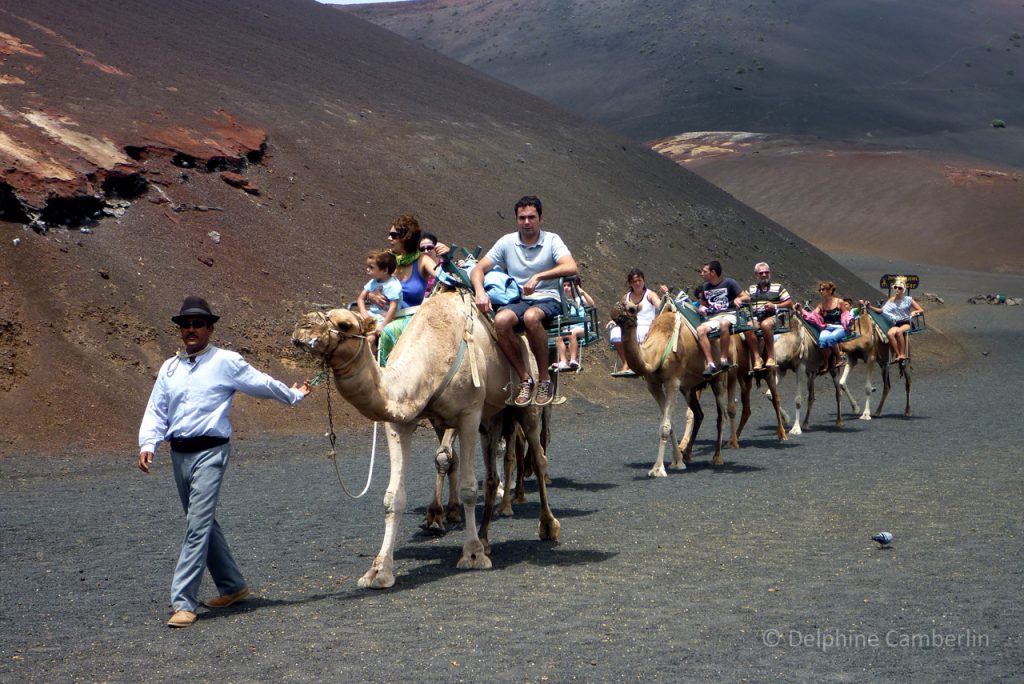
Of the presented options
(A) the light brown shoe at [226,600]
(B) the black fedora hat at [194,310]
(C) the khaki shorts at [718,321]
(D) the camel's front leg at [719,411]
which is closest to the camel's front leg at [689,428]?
(D) the camel's front leg at [719,411]

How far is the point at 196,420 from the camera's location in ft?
27.4

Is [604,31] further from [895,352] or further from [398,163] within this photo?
[895,352]

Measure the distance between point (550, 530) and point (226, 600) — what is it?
3.48 meters

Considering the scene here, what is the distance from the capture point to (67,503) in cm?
1415

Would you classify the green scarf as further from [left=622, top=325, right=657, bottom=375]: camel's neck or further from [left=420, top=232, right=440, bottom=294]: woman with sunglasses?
[left=622, top=325, right=657, bottom=375]: camel's neck

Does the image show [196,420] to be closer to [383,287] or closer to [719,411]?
[383,287]

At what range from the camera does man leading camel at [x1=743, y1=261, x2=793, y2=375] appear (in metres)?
18.9

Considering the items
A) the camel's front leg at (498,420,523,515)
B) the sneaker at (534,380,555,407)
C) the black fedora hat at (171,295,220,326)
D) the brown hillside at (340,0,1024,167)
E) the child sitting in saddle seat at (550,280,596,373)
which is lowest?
the camel's front leg at (498,420,523,515)

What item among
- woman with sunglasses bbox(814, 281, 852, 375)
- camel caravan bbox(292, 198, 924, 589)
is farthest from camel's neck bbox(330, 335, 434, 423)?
woman with sunglasses bbox(814, 281, 852, 375)

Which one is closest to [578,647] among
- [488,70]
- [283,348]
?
[283,348]

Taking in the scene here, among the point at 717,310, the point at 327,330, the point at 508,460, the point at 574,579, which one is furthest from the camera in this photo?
the point at 717,310

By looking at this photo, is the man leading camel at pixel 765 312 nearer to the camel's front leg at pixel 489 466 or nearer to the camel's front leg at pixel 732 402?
the camel's front leg at pixel 732 402

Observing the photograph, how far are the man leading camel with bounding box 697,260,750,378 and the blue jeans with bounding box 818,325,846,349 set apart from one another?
462 cm

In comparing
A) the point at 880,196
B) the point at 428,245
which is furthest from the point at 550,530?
the point at 880,196
